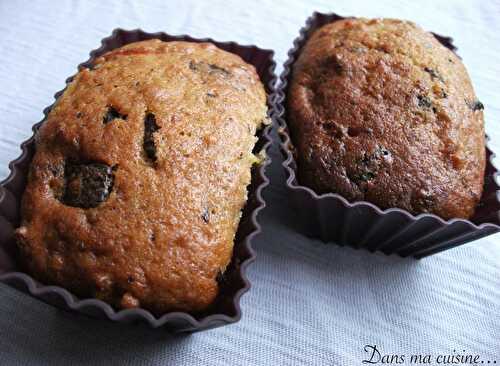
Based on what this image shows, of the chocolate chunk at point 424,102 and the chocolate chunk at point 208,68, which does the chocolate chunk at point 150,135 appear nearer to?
the chocolate chunk at point 208,68

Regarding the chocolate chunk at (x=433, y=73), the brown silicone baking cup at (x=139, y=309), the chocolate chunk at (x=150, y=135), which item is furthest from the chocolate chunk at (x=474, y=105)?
the chocolate chunk at (x=150, y=135)

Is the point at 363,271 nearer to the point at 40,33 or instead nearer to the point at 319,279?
the point at 319,279

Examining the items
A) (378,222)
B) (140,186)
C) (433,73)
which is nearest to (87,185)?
(140,186)

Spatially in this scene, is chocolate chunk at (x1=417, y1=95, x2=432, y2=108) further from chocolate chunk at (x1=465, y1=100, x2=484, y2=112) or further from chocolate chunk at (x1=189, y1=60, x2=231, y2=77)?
chocolate chunk at (x1=189, y1=60, x2=231, y2=77)

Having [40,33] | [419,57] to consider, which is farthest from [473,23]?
[40,33]

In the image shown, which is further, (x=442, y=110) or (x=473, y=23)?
(x=473, y=23)

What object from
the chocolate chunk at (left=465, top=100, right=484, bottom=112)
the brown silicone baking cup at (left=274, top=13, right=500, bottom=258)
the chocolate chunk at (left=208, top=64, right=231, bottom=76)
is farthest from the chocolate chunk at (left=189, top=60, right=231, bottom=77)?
the chocolate chunk at (left=465, top=100, right=484, bottom=112)

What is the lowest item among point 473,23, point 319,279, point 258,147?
point 319,279

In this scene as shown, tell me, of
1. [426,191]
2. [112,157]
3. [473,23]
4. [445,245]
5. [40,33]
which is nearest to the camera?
[112,157]

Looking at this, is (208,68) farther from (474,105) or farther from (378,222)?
(474,105)
